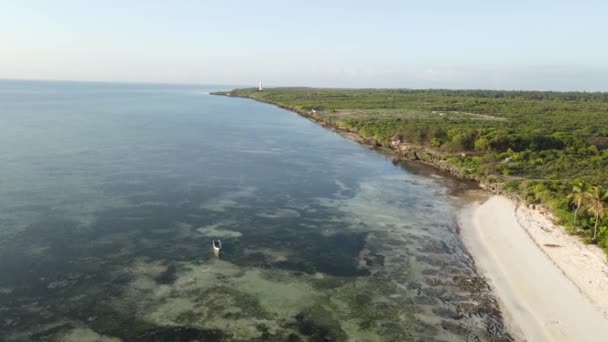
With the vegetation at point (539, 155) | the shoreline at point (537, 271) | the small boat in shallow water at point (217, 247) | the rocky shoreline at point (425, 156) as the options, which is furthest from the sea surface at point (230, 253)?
the vegetation at point (539, 155)

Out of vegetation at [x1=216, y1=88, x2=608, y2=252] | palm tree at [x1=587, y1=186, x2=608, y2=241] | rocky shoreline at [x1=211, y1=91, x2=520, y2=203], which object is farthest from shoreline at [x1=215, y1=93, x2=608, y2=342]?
rocky shoreline at [x1=211, y1=91, x2=520, y2=203]

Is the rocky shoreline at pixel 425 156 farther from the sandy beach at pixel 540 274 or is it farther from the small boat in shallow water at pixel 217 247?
the small boat in shallow water at pixel 217 247

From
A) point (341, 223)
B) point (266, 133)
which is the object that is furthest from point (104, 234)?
point (266, 133)

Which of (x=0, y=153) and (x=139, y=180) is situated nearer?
(x=139, y=180)

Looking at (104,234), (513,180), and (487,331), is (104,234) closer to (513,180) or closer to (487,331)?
(487,331)

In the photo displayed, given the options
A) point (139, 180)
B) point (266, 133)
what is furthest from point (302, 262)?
point (266, 133)

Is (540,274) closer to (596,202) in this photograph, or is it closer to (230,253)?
(596,202)

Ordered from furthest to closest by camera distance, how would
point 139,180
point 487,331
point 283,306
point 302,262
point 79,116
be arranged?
point 79,116 < point 139,180 < point 302,262 < point 283,306 < point 487,331

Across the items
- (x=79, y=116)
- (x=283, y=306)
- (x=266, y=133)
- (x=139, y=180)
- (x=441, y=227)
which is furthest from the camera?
(x=79, y=116)
